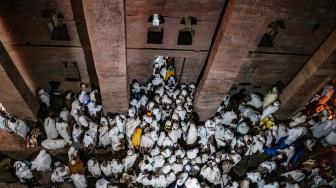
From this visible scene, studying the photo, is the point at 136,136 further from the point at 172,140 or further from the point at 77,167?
the point at 77,167

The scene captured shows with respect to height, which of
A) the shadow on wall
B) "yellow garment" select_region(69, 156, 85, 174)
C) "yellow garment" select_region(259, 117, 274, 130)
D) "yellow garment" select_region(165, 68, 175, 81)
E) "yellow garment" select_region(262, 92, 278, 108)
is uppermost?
the shadow on wall

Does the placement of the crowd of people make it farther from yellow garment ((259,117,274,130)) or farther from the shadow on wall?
the shadow on wall

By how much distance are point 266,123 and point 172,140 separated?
3.24 m

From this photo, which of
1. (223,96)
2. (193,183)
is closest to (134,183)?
(193,183)

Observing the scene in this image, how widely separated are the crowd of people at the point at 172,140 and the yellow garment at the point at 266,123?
0.10 ft

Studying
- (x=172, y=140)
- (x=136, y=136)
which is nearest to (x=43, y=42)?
(x=136, y=136)

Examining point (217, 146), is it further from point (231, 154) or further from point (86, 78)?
point (86, 78)

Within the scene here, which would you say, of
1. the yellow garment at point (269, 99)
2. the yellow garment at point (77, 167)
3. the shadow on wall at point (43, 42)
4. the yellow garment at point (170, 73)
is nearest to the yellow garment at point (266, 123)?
the yellow garment at point (269, 99)

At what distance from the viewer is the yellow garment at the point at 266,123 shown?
34.9 ft

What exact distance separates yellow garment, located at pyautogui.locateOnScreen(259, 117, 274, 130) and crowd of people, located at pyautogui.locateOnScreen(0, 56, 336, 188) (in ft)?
0.10

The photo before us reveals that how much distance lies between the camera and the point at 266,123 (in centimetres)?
1073

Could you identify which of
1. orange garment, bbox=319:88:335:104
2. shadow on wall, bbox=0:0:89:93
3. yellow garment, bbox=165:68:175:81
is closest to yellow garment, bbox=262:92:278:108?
orange garment, bbox=319:88:335:104

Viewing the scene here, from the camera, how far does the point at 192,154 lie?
9.38 meters

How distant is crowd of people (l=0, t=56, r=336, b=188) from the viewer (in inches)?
363
